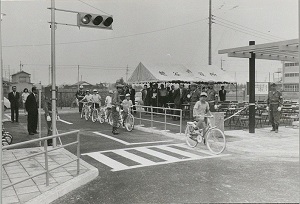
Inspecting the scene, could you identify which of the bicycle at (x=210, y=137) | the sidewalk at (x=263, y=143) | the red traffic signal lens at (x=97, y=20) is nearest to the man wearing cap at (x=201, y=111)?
the bicycle at (x=210, y=137)

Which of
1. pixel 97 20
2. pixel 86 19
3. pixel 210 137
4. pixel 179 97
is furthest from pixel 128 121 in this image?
pixel 86 19

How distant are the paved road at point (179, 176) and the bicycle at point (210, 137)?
9.4 inches

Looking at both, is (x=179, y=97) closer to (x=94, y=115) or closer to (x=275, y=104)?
(x=94, y=115)

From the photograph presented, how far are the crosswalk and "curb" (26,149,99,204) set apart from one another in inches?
28.1

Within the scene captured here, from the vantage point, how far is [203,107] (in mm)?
8578

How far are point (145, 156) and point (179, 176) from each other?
2.02m

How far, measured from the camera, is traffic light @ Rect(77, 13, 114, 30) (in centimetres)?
747

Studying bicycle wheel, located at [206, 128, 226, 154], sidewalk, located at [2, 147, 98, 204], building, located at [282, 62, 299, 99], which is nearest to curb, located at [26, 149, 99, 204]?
sidewalk, located at [2, 147, 98, 204]

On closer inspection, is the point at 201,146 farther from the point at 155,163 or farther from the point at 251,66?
the point at 251,66

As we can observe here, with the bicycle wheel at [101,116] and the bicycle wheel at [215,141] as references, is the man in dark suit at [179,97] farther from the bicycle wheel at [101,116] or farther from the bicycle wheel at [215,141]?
the bicycle wheel at [215,141]

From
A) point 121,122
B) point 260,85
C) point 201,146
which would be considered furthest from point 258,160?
point 260,85

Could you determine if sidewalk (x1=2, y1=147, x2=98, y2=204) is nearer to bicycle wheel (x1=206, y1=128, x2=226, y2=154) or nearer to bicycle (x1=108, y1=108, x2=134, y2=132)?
bicycle wheel (x1=206, y1=128, x2=226, y2=154)

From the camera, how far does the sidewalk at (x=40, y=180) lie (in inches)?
183

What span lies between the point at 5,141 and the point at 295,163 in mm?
7151
